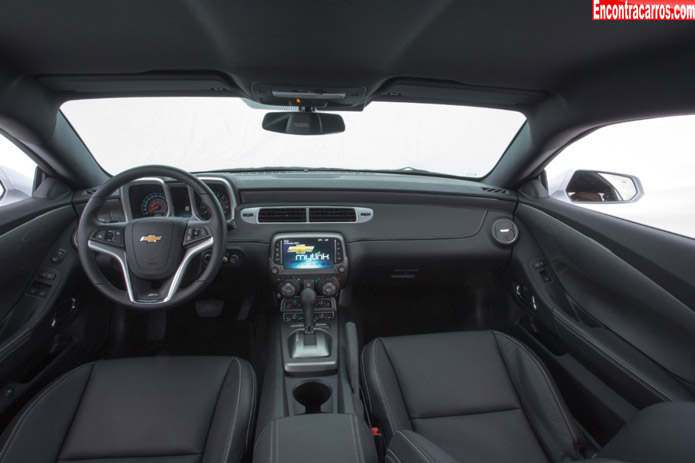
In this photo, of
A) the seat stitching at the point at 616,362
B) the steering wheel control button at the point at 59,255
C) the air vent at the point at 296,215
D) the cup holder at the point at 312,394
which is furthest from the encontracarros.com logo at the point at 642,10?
the steering wheel control button at the point at 59,255

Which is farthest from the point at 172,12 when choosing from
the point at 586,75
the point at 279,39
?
the point at 586,75

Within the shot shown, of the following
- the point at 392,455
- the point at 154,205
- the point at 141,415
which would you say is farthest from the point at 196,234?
the point at 392,455

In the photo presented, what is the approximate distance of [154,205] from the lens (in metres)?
2.39

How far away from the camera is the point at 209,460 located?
153 centimetres

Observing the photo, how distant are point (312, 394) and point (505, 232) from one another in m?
1.71

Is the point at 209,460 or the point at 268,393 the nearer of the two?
the point at 209,460

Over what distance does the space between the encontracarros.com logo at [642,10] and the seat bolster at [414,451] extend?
157 centimetres

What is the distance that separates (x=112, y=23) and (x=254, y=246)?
140 cm

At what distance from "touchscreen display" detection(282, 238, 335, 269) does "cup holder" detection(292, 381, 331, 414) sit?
720mm

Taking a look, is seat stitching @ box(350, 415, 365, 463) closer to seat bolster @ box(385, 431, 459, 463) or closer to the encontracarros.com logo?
seat bolster @ box(385, 431, 459, 463)

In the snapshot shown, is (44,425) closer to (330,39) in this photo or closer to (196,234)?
(196,234)

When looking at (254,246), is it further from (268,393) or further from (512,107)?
(512,107)

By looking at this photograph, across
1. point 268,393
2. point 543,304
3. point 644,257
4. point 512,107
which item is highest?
point 512,107

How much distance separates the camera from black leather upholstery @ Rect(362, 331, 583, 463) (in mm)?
1733
